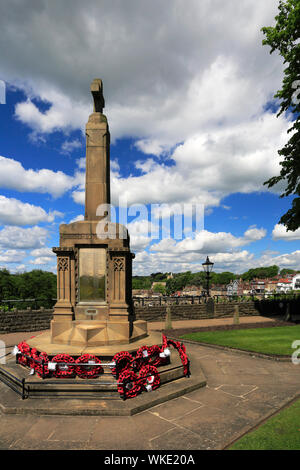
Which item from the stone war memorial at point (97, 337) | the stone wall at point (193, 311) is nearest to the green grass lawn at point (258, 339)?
the stone war memorial at point (97, 337)

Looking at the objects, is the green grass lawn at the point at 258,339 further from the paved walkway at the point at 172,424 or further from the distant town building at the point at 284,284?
the distant town building at the point at 284,284

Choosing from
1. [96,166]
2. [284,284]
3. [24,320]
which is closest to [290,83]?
[96,166]

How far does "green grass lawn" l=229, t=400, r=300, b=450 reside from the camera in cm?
434

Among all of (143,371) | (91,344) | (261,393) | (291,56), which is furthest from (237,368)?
(291,56)

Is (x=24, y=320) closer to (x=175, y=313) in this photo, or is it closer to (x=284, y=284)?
(x=175, y=313)

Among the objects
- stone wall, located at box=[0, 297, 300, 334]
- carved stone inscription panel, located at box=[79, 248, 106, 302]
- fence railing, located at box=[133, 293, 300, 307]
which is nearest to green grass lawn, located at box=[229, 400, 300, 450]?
carved stone inscription panel, located at box=[79, 248, 106, 302]

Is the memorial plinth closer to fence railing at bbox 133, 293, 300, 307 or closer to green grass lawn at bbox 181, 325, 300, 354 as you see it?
green grass lawn at bbox 181, 325, 300, 354

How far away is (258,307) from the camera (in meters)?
25.8

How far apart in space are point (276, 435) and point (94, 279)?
6046 mm

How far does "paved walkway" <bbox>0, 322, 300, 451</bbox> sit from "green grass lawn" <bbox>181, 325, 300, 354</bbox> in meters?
3.90

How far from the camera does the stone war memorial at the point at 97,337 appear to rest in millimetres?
6207

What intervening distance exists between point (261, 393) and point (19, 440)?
548cm

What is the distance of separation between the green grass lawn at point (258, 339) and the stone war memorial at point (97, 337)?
445cm
